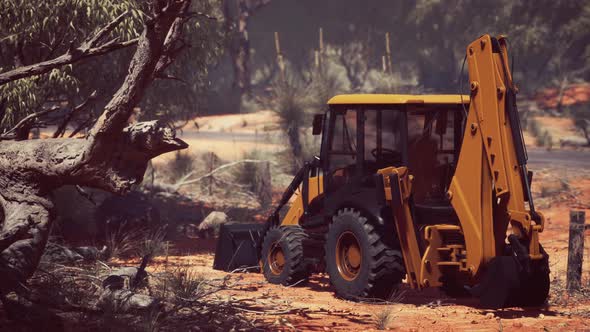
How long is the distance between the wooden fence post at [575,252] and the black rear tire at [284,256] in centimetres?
303

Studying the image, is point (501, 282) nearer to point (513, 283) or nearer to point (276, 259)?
point (513, 283)

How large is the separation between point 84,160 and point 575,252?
18.1 ft

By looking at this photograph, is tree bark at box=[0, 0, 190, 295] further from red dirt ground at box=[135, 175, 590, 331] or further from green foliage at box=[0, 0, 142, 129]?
green foliage at box=[0, 0, 142, 129]

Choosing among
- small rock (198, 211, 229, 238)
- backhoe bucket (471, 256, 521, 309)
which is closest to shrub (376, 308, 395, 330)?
backhoe bucket (471, 256, 521, 309)

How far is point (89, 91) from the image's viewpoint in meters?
15.4

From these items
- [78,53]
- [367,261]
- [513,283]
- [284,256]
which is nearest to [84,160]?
[78,53]

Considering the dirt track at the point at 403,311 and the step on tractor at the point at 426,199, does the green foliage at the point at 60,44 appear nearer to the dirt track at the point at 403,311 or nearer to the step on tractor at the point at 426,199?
the dirt track at the point at 403,311

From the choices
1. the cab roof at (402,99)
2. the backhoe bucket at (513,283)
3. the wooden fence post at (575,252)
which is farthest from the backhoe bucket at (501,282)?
the wooden fence post at (575,252)

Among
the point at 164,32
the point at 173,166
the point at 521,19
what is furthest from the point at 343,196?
the point at 521,19

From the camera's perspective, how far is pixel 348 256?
9875mm

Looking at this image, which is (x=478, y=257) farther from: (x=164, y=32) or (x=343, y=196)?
(x=164, y=32)

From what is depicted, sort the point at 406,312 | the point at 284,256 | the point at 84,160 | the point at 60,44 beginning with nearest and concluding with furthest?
the point at 84,160
the point at 406,312
the point at 284,256
the point at 60,44

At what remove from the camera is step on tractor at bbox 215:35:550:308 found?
8453 mm

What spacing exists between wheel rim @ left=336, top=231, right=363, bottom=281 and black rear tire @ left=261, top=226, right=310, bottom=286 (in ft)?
3.05
